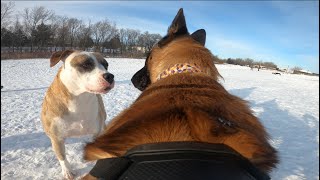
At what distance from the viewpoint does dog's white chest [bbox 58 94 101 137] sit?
360 cm

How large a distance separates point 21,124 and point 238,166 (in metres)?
5.69

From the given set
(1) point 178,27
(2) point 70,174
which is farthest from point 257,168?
(2) point 70,174

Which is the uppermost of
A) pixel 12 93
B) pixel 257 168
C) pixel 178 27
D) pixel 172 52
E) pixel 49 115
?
pixel 178 27

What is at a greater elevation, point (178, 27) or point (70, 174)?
point (178, 27)

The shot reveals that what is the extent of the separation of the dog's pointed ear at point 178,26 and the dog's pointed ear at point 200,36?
0.32 ft

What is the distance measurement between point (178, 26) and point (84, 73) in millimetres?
1513

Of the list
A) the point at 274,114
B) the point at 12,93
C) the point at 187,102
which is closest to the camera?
the point at 187,102

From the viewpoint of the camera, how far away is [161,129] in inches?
43.3

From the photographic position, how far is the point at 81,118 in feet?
12.0

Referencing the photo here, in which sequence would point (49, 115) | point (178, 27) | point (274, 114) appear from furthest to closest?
point (274, 114)
point (49, 115)
point (178, 27)

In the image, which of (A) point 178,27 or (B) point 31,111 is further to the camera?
(B) point 31,111

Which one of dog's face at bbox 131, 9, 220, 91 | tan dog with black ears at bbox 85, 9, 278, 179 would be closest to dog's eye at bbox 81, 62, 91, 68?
dog's face at bbox 131, 9, 220, 91

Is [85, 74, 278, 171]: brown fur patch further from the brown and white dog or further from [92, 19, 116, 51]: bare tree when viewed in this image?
[92, 19, 116, 51]: bare tree

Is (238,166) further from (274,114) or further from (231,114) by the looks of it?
(274,114)
